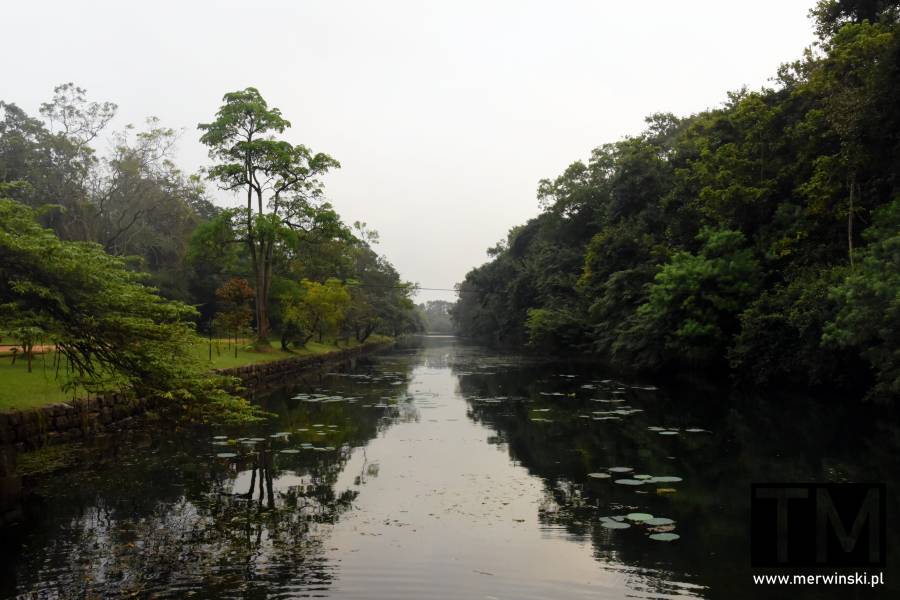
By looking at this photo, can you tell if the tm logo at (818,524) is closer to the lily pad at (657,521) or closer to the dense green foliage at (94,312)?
the lily pad at (657,521)

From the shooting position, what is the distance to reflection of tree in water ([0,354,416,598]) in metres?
5.38

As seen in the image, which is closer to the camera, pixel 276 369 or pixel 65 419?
pixel 65 419

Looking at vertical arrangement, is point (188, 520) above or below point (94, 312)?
below

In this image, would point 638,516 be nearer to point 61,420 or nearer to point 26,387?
point 61,420

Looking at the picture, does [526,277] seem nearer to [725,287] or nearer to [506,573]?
[725,287]

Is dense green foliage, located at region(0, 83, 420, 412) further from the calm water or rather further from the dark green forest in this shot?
the dark green forest

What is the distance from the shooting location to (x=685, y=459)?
34.2ft

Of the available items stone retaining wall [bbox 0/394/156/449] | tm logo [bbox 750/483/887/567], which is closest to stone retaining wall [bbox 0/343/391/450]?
stone retaining wall [bbox 0/394/156/449]

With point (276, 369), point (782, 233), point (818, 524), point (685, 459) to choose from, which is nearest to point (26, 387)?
point (685, 459)

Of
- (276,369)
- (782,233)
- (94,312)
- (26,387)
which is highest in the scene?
(782,233)

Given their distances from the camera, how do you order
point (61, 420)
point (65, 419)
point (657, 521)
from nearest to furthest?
point (657, 521) → point (61, 420) → point (65, 419)

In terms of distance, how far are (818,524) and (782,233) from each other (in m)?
16.6

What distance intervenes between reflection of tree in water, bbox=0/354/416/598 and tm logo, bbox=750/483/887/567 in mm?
4479

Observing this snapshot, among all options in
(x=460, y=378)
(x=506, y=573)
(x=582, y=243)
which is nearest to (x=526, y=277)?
(x=582, y=243)
